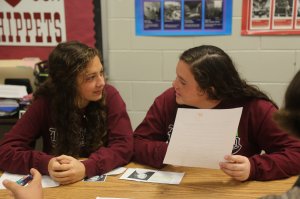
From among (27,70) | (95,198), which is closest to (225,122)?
(95,198)

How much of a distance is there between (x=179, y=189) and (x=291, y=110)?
56 cm

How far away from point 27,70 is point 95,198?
1.48 meters

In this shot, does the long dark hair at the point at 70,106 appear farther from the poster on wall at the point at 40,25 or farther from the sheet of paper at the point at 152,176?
the poster on wall at the point at 40,25

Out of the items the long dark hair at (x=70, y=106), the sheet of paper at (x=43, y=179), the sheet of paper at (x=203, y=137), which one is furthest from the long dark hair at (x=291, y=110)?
the long dark hair at (x=70, y=106)

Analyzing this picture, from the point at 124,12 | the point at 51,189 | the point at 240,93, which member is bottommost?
the point at 51,189

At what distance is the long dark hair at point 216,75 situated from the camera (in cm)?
151

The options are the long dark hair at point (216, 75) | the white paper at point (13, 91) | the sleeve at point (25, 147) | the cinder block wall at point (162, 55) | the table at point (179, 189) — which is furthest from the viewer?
the cinder block wall at point (162, 55)

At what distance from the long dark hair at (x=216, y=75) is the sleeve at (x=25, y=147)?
66 cm

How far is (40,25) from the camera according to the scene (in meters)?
2.58

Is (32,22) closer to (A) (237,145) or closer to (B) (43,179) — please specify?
(B) (43,179)

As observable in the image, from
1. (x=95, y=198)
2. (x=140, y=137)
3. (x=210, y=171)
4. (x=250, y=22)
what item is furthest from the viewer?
(x=250, y=22)

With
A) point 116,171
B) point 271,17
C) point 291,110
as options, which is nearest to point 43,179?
point 116,171

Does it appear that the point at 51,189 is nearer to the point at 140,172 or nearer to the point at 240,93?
the point at 140,172

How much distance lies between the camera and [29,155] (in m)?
1.43
